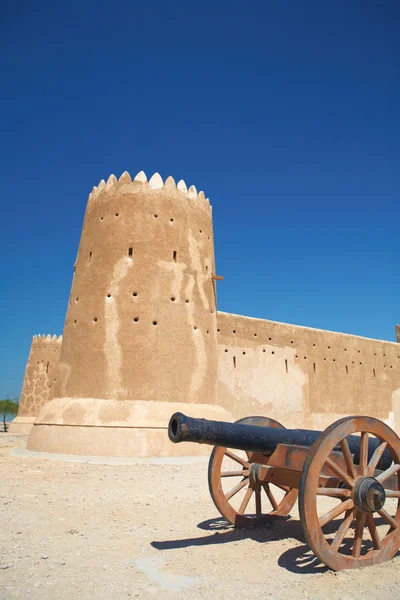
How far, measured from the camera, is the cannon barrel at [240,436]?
11.8 ft

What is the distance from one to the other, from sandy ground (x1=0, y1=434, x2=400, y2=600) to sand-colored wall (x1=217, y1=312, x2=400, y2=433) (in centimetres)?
873

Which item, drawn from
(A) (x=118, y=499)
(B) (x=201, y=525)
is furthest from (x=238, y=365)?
(B) (x=201, y=525)

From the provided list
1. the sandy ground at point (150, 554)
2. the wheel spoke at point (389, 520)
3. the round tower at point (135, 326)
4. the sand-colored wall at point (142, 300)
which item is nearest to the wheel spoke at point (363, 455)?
the wheel spoke at point (389, 520)

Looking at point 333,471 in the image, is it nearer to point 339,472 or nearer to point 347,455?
point 339,472

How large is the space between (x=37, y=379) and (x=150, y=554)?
20.1 meters

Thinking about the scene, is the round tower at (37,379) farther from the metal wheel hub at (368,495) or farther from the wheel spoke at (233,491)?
the metal wheel hub at (368,495)

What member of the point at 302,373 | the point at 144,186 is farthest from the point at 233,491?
the point at 302,373

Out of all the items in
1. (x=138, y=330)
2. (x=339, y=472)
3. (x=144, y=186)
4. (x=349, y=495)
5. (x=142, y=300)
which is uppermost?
(x=144, y=186)

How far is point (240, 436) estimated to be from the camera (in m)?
3.88

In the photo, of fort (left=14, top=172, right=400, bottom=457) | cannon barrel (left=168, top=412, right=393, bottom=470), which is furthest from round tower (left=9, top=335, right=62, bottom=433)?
cannon barrel (left=168, top=412, right=393, bottom=470)

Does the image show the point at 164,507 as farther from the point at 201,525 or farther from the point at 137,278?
the point at 137,278

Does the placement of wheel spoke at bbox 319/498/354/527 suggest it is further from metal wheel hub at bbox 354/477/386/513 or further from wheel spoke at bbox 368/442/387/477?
wheel spoke at bbox 368/442/387/477

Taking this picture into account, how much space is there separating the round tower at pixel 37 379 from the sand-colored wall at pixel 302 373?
34.6 ft

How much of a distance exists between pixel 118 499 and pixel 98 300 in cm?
606
